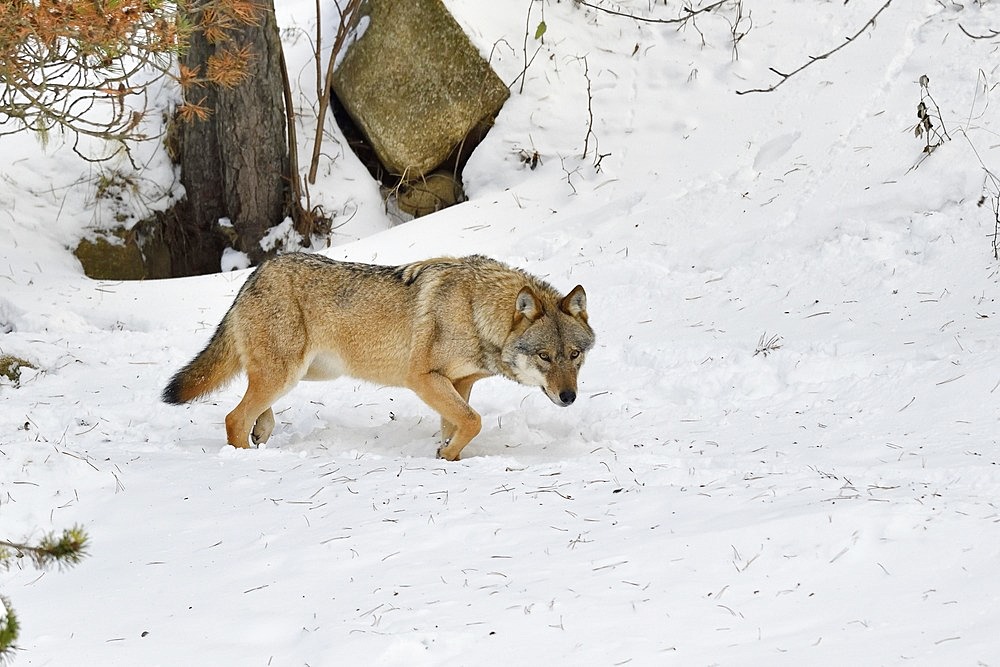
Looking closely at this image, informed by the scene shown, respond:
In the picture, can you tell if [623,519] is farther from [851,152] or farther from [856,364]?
[851,152]

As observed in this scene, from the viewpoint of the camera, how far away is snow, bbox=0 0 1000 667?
4.20 m

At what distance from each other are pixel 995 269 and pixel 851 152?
2750 mm

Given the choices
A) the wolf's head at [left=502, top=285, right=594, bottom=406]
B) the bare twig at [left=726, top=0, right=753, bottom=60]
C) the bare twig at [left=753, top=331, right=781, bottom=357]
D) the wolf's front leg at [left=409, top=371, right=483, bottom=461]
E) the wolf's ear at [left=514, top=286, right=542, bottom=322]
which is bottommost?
the bare twig at [left=753, top=331, right=781, bottom=357]

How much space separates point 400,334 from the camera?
7848mm

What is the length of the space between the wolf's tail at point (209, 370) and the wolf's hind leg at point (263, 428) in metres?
0.44

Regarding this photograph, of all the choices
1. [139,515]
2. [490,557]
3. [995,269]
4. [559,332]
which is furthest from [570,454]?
[995,269]

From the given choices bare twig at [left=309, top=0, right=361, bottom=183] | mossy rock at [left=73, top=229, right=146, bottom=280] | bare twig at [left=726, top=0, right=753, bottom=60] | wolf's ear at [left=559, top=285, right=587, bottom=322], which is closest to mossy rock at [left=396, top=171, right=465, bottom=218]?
bare twig at [left=309, top=0, right=361, bottom=183]

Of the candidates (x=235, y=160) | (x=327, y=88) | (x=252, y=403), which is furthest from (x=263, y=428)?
(x=327, y=88)

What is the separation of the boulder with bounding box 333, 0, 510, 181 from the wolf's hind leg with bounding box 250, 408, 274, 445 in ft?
19.4

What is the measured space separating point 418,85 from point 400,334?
21.4 ft

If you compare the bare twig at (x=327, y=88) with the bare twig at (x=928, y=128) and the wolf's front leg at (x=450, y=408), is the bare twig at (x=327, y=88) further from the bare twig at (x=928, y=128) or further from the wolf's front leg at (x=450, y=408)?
the bare twig at (x=928, y=128)

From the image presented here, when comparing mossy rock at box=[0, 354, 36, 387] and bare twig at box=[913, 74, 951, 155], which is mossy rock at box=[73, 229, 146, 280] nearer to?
mossy rock at box=[0, 354, 36, 387]

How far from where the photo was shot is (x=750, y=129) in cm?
1230

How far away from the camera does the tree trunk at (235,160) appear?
12328 mm
